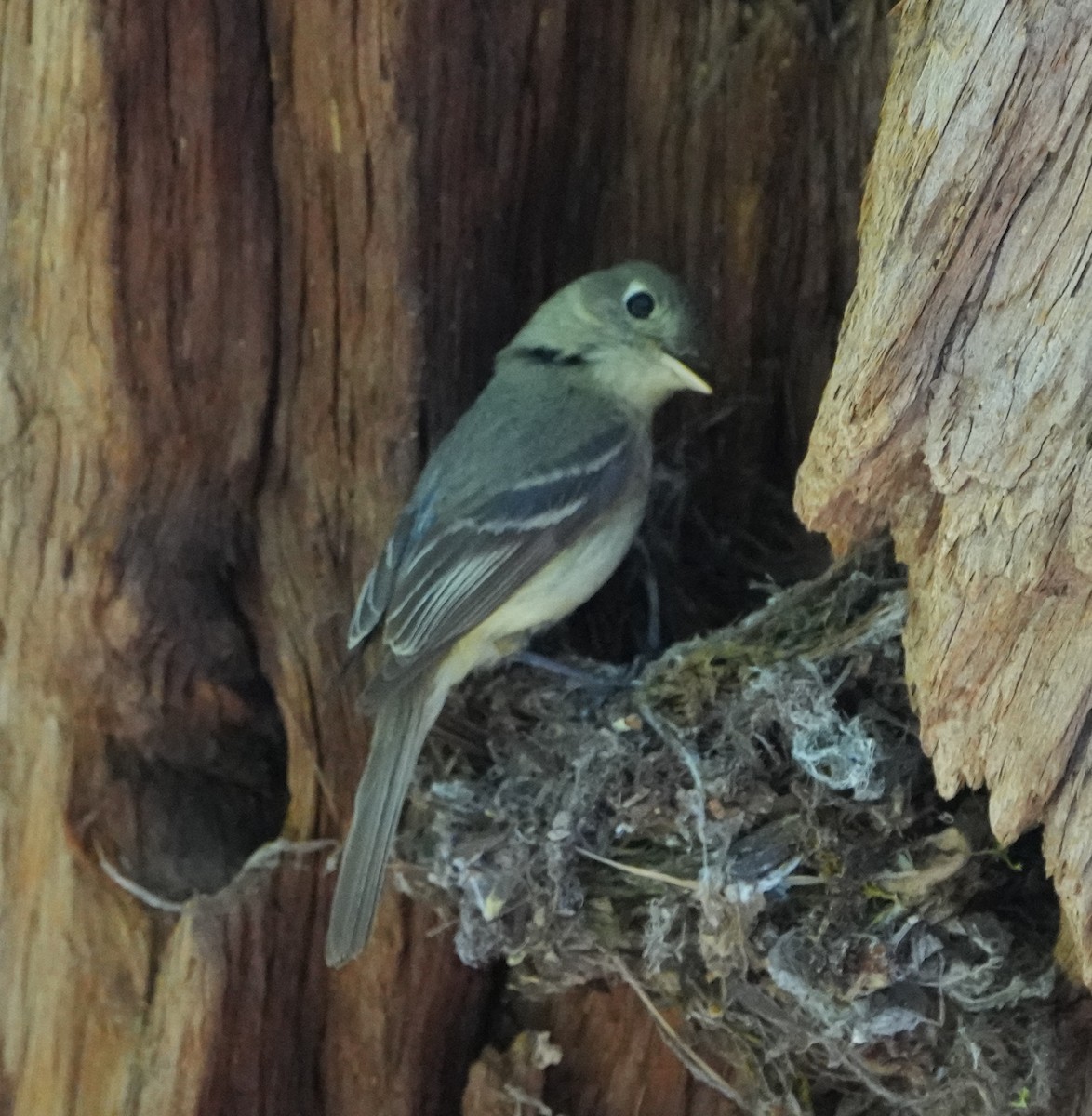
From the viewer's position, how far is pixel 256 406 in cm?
253

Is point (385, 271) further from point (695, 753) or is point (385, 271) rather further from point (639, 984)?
point (639, 984)

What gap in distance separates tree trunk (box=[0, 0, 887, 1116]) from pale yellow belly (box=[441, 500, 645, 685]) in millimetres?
231

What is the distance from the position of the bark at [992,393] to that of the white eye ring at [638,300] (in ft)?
2.81

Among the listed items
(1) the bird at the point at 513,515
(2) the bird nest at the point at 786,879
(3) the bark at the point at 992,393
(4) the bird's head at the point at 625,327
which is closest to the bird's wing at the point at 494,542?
(1) the bird at the point at 513,515

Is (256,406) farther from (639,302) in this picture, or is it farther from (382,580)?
(639,302)

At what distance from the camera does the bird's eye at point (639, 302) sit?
8.60 ft

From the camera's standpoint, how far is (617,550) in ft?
8.75

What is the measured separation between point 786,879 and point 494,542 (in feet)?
2.61

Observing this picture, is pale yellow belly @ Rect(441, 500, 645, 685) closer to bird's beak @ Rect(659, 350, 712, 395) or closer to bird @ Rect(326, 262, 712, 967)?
bird @ Rect(326, 262, 712, 967)

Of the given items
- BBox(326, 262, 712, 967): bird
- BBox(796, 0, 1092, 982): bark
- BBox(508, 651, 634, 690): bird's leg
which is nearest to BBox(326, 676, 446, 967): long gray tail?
BBox(326, 262, 712, 967): bird

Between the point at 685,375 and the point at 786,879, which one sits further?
the point at 685,375

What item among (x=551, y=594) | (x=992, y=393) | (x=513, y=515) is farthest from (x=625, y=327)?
(x=992, y=393)

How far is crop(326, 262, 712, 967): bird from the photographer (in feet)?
7.84

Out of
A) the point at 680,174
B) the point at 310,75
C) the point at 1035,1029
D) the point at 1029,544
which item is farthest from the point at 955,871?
the point at 310,75
